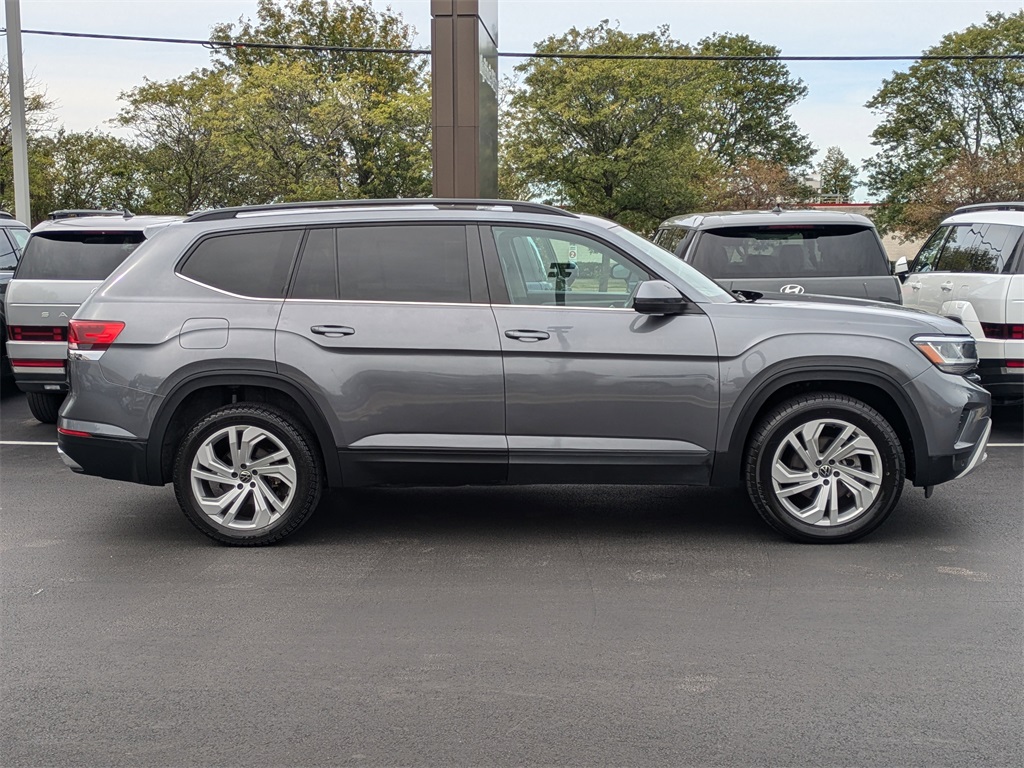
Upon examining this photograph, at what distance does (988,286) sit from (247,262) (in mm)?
6243

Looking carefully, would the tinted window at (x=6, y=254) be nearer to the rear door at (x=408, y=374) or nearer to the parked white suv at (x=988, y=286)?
the rear door at (x=408, y=374)

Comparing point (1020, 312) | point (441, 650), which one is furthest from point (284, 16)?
point (441, 650)

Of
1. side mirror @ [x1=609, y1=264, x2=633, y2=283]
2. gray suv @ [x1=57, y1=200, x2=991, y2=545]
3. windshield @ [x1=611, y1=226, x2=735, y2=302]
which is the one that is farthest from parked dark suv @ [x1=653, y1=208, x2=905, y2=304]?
side mirror @ [x1=609, y1=264, x2=633, y2=283]

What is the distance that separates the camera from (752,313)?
5.96 meters

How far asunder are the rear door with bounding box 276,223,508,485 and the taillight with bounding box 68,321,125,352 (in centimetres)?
91

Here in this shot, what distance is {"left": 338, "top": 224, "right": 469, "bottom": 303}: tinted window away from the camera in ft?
19.8

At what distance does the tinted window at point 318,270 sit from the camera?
607 centimetres

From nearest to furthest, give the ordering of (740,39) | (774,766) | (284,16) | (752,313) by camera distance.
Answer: (774,766)
(752,313)
(284,16)
(740,39)

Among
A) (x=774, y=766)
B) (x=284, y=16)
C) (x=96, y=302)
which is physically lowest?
(x=774, y=766)

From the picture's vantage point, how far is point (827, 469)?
5957mm

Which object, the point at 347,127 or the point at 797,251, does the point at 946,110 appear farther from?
the point at 797,251

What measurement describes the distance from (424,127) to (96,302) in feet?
138

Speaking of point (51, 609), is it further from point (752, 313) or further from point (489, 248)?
point (752, 313)

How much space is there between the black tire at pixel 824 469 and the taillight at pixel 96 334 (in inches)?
137
